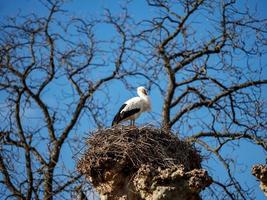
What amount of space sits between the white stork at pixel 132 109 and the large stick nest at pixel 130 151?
9.80 ft

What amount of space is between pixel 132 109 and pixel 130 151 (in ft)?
13.1

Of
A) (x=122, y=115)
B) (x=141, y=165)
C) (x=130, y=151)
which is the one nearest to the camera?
(x=141, y=165)

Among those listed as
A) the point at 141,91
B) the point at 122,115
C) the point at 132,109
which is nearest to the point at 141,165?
the point at 122,115

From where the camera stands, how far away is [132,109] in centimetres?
1434

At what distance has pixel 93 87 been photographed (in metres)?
17.3

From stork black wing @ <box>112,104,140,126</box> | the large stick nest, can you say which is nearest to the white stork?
stork black wing @ <box>112,104,140,126</box>

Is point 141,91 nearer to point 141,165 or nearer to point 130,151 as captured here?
point 130,151

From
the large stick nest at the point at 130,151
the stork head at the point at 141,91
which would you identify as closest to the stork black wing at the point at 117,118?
the stork head at the point at 141,91

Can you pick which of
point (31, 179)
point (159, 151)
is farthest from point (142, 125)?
point (31, 179)

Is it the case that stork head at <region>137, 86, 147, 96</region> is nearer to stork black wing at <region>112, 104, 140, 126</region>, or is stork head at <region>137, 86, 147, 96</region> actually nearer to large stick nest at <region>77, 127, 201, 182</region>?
stork black wing at <region>112, 104, 140, 126</region>

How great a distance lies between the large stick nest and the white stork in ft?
9.80

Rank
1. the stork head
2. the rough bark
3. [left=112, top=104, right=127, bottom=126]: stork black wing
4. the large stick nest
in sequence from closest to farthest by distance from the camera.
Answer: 1. the rough bark
2. the large stick nest
3. [left=112, top=104, right=127, bottom=126]: stork black wing
4. the stork head

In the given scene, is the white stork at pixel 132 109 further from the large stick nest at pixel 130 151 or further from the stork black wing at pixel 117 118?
the large stick nest at pixel 130 151

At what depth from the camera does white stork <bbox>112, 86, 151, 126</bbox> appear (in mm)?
14227
